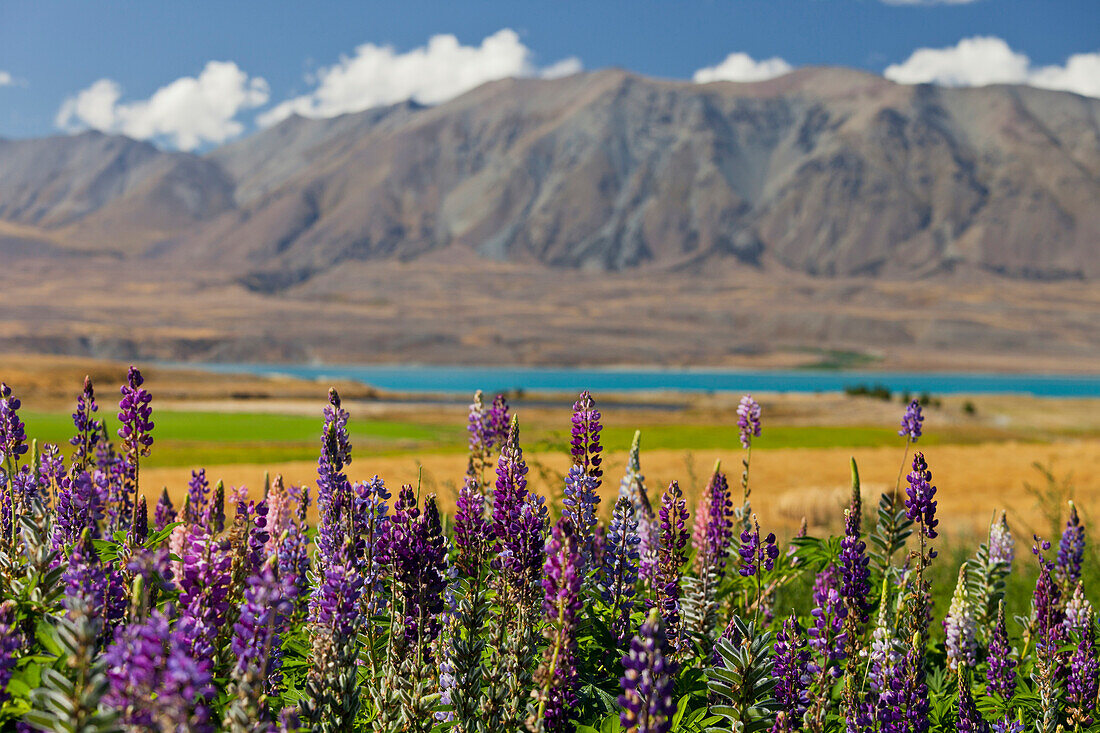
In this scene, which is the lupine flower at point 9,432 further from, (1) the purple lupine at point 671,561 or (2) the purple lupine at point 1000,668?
(2) the purple lupine at point 1000,668

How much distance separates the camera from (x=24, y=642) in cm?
271

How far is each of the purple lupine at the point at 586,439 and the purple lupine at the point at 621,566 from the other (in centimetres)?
22

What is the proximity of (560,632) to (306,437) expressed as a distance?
164 feet

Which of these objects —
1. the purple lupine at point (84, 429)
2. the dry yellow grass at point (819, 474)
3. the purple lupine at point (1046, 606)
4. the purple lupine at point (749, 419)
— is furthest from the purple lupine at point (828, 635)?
the dry yellow grass at point (819, 474)

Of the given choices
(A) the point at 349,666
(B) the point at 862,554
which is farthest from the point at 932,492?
(A) the point at 349,666

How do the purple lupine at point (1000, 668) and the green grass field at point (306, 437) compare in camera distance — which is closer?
the purple lupine at point (1000, 668)

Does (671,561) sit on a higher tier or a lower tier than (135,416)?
lower

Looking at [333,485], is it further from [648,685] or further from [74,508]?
[648,685]

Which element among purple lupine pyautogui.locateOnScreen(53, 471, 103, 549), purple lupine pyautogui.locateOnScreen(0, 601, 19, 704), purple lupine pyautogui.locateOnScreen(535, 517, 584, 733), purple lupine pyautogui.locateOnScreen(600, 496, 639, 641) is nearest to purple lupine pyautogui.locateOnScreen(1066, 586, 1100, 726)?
purple lupine pyautogui.locateOnScreen(600, 496, 639, 641)

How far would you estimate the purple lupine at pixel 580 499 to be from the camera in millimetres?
3543

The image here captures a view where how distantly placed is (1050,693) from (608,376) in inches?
6713

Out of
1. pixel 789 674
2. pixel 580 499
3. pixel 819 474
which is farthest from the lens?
pixel 819 474

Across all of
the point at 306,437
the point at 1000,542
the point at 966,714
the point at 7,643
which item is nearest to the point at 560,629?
the point at 7,643

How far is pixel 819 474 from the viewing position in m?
34.0
